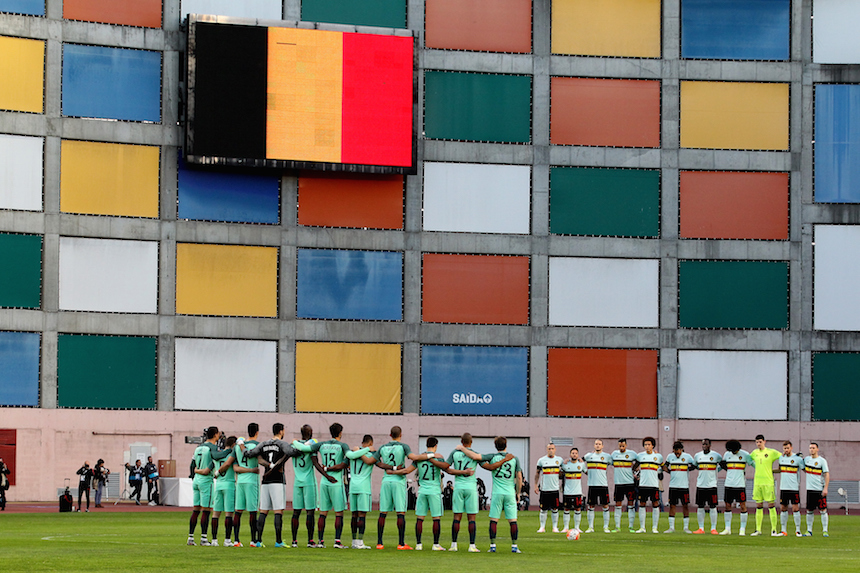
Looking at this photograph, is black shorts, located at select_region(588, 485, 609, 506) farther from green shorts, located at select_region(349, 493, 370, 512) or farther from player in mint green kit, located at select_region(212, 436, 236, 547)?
player in mint green kit, located at select_region(212, 436, 236, 547)

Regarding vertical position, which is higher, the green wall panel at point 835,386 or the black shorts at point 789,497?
the green wall panel at point 835,386

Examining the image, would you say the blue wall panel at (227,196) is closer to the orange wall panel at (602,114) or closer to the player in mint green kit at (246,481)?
the orange wall panel at (602,114)

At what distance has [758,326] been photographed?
215 ft

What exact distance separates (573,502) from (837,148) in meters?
36.1

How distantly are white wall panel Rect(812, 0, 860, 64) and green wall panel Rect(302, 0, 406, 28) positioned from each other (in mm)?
21618

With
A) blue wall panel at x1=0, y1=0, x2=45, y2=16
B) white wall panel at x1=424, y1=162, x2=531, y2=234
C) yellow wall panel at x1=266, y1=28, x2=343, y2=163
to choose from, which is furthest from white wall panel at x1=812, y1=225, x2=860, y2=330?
blue wall panel at x1=0, y1=0, x2=45, y2=16

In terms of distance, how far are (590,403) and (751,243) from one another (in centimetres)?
1162

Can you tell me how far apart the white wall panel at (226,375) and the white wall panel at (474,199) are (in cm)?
1061

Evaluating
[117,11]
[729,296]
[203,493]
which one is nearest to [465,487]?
[203,493]

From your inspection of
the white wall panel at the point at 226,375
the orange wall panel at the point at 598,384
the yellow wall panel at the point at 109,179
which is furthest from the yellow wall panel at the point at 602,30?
the white wall panel at the point at 226,375

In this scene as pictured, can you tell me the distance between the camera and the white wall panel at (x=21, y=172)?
2359 inches

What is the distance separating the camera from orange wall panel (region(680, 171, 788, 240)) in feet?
215

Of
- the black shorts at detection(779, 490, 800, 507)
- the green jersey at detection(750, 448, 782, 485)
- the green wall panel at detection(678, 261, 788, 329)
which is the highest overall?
the green wall panel at detection(678, 261, 788, 329)

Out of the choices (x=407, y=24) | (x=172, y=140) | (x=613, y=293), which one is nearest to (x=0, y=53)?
(x=172, y=140)
